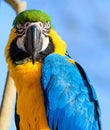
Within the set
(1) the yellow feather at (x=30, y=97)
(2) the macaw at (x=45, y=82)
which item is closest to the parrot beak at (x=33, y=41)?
(2) the macaw at (x=45, y=82)

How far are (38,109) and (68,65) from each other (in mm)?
576

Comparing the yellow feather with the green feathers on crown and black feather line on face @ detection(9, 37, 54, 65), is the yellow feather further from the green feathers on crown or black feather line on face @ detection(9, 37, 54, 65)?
the green feathers on crown

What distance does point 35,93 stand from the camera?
5.39 meters

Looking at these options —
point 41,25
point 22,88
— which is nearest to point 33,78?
point 22,88

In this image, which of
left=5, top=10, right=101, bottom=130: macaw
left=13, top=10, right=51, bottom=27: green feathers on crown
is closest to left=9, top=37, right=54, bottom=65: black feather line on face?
left=5, top=10, right=101, bottom=130: macaw

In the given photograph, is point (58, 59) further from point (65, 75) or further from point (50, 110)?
point (50, 110)

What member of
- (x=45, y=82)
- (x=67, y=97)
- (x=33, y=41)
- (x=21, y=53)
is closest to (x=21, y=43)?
(x=21, y=53)

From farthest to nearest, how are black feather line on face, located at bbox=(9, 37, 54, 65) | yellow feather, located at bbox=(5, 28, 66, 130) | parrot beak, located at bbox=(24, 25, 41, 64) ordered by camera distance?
black feather line on face, located at bbox=(9, 37, 54, 65), parrot beak, located at bbox=(24, 25, 41, 64), yellow feather, located at bbox=(5, 28, 66, 130)

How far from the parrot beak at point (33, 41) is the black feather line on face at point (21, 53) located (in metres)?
0.08

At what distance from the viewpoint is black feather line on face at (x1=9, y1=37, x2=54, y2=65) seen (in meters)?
5.60

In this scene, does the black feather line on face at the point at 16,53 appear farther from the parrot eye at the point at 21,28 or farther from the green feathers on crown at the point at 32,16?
the green feathers on crown at the point at 32,16

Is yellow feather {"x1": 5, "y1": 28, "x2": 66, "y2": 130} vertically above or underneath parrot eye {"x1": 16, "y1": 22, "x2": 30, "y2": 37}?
underneath

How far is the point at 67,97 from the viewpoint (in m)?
5.54

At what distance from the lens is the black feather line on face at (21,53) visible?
221 inches
